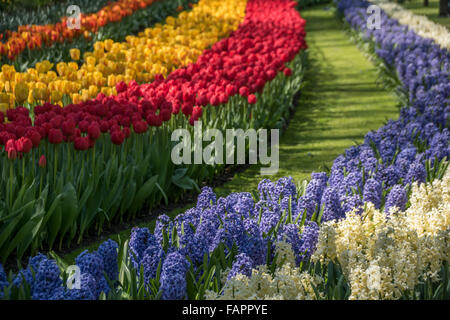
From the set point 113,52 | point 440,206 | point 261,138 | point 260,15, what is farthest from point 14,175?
point 260,15

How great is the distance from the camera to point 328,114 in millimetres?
9562

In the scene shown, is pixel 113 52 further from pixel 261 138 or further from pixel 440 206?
pixel 440 206

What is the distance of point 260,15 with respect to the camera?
1489 centimetres

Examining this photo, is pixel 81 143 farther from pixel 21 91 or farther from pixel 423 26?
pixel 423 26

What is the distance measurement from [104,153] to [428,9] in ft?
71.6

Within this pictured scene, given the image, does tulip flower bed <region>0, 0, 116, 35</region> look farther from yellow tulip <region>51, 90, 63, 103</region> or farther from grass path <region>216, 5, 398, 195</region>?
grass path <region>216, 5, 398, 195</region>

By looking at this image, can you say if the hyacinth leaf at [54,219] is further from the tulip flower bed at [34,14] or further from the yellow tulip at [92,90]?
the tulip flower bed at [34,14]

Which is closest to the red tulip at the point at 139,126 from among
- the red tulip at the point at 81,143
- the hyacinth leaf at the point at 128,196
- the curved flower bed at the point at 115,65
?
the hyacinth leaf at the point at 128,196

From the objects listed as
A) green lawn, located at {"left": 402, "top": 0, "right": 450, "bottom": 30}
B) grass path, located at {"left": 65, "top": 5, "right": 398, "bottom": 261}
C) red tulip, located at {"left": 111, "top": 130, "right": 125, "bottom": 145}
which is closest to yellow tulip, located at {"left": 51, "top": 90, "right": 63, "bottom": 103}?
red tulip, located at {"left": 111, "top": 130, "right": 125, "bottom": 145}

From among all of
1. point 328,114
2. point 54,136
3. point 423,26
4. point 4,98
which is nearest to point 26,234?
point 54,136

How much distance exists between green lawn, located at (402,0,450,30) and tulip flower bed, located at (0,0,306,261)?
14.4 metres

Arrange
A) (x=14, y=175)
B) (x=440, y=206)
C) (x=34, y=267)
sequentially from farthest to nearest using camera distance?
(x=14, y=175) → (x=440, y=206) → (x=34, y=267)

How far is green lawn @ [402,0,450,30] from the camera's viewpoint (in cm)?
2069
